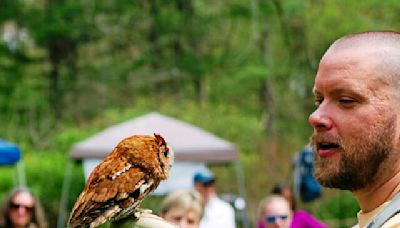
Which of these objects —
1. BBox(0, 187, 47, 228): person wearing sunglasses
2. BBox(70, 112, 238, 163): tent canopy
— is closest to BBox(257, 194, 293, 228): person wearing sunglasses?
BBox(0, 187, 47, 228): person wearing sunglasses

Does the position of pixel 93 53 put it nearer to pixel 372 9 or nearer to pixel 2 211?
pixel 372 9

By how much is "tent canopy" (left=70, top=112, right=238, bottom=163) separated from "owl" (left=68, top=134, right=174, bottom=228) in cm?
1164

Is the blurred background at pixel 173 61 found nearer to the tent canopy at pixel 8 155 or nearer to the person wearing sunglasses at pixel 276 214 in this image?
the tent canopy at pixel 8 155

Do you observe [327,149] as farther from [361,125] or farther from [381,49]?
[381,49]

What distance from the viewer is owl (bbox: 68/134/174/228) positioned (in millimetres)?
2225

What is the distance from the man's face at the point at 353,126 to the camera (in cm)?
236

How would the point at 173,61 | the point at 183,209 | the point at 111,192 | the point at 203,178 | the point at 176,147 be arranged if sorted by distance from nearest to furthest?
the point at 111,192 < the point at 183,209 < the point at 203,178 < the point at 176,147 < the point at 173,61

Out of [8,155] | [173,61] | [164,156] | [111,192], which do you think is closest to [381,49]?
[164,156]

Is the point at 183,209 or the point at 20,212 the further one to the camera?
the point at 20,212

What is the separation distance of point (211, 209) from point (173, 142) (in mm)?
3567

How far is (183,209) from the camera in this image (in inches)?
277

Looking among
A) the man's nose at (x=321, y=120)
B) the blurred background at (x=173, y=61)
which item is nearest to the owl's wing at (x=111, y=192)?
the man's nose at (x=321, y=120)

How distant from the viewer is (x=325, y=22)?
2672 cm

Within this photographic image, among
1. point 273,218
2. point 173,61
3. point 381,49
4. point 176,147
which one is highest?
point 381,49
